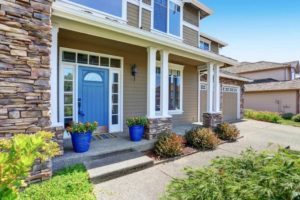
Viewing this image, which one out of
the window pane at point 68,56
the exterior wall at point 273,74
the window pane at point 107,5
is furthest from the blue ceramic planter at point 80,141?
the exterior wall at point 273,74

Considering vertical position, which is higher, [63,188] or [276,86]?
[276,86]

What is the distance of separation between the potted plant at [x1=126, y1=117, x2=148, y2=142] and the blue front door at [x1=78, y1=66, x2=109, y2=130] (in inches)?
52.8

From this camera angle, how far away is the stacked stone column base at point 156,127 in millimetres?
5961

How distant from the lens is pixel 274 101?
18750 mm

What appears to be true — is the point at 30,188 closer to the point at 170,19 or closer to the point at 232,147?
the point at 232,147

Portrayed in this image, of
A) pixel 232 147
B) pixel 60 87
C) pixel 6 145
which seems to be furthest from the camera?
pixel 232 147

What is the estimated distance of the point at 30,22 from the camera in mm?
3395

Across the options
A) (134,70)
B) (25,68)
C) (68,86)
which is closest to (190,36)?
(134,70)

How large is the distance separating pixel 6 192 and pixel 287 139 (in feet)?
34.0

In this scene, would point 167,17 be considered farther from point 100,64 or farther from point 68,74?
point 68,74

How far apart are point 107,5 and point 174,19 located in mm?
3640

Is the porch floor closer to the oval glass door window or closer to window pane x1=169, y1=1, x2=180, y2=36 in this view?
the oval glass door window

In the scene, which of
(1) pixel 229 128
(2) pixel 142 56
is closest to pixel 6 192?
(2) pixel 142 56

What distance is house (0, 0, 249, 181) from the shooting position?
3299 millimetres
